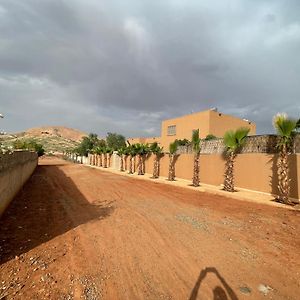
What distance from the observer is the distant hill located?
113287 mm

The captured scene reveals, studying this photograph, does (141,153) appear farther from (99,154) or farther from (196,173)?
(99,154)

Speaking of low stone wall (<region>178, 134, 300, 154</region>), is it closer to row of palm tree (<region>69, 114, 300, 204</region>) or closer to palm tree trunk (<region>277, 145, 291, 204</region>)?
row of palm tree (<region>69, 114, 300, 204</region>)

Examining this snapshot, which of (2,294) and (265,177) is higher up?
(265,177)

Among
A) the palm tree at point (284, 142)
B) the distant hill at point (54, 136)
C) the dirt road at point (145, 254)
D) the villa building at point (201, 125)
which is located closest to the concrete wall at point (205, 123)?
the villa building at point (201, 125)

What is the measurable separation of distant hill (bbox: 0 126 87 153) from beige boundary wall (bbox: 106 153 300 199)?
Answer: 92.3 m

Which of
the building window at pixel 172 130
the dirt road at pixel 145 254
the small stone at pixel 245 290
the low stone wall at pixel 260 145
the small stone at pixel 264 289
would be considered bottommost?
the small stone at pixel 264 289

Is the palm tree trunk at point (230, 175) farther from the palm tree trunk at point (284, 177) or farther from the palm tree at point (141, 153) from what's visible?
the palm tree at point (141, 153)

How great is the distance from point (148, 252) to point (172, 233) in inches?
60.7

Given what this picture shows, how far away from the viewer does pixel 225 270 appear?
497cm

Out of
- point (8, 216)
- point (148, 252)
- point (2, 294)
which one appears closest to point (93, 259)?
point (148, 252)

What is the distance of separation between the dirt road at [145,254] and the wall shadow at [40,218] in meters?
0.03

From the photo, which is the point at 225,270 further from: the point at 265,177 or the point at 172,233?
the point at 265,177

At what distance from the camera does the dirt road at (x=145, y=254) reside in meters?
4.19

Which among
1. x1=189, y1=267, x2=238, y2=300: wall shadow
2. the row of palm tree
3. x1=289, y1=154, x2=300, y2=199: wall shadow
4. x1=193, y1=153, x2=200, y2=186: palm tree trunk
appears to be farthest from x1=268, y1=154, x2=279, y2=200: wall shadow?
x1=189, y1=267, x2=238, y2=300: wall shadow
